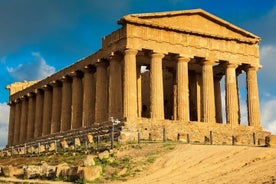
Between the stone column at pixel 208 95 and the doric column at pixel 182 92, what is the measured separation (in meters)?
2.40

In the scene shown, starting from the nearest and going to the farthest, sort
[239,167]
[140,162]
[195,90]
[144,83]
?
[239,167] < [140,162] < [195,90] < [144,83]

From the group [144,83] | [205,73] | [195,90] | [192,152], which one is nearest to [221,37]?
[205,73]

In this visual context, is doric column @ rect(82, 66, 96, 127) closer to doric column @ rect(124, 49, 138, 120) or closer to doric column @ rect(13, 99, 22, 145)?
doric column @ rect(124, 49, 138, 120)

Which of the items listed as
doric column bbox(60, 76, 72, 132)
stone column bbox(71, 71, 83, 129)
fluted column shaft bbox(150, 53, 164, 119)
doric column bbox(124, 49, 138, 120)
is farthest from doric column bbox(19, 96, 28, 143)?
fluted column shaft bbox(150, 53, 164, 119)

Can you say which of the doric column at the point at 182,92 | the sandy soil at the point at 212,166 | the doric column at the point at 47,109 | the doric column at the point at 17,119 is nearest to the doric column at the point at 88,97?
the doric column at the point at 182,92

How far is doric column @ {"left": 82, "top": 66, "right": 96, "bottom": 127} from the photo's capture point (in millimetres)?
60969

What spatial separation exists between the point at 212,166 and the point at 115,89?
2568cm

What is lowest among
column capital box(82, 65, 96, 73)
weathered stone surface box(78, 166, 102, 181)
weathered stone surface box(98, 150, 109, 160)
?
weathered stone surface box(78, 166, 102, 181)

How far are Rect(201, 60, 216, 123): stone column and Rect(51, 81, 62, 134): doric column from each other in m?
19.8

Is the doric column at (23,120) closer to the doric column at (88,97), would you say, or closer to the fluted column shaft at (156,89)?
the doric column at (88,97)

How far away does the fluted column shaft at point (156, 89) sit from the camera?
181 ft

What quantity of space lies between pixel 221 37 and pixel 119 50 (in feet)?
40.8

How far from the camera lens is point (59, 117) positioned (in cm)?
7012

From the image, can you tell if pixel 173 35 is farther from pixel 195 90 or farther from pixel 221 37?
pixel 195 90
